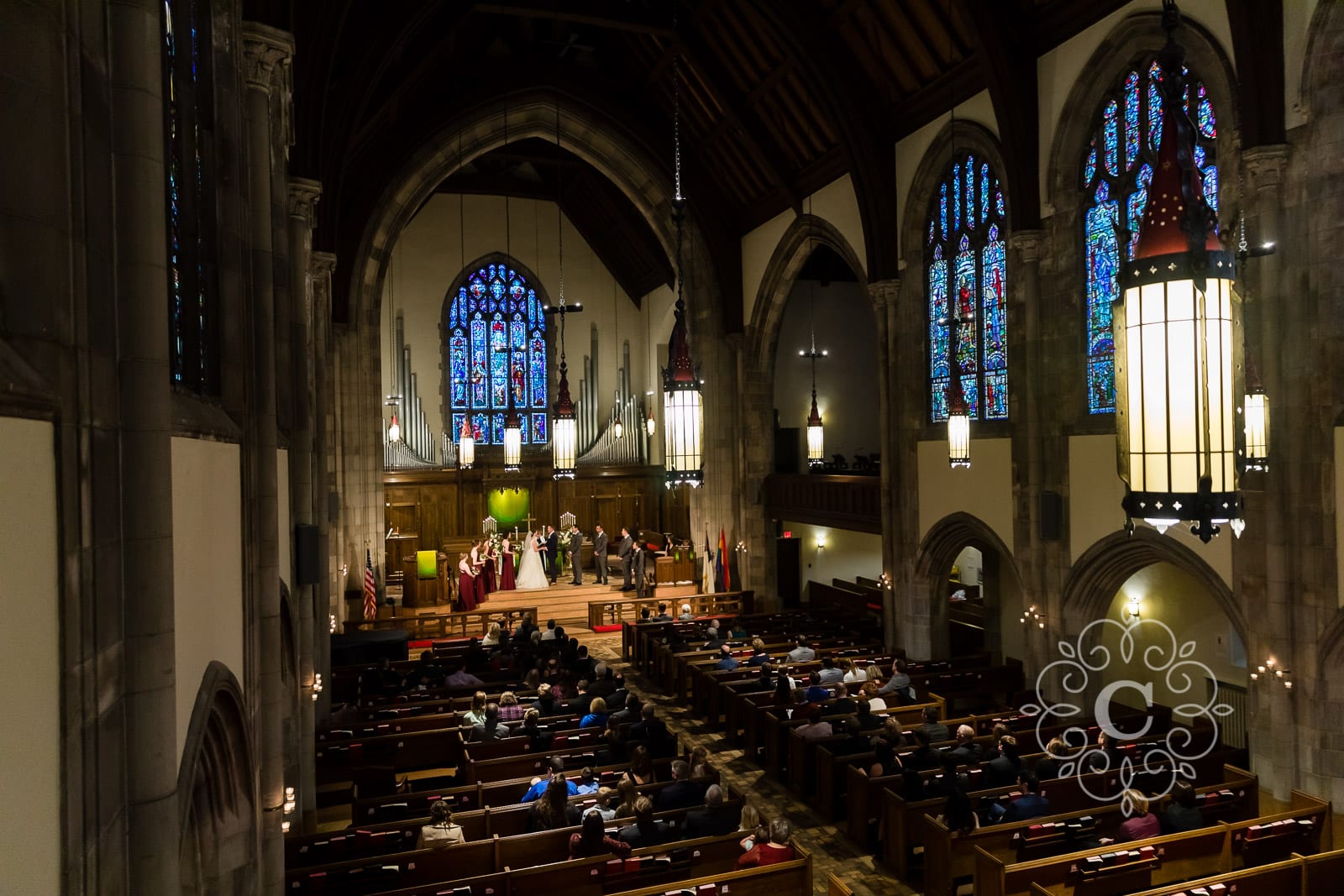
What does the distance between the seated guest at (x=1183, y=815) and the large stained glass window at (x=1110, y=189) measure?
16.7 ft

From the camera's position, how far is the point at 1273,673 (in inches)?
348

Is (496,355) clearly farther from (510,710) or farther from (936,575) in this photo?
(510,710)

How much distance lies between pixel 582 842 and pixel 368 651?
29.2 feet

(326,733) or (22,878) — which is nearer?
(22,878)

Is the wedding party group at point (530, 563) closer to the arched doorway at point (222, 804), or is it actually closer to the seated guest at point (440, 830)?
the seated guest at point (440, 830)

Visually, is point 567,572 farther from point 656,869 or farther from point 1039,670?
point 656,869

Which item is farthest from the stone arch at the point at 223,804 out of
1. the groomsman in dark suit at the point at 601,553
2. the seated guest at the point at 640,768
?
the groomsman in dark suit at the point at 601,553

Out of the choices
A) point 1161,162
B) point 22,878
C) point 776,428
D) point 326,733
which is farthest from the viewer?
point 776,428

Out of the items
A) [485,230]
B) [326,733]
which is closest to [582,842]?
[326,733]

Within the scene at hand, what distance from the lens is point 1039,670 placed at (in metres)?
12.3

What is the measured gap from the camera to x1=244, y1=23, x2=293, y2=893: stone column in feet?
19.4

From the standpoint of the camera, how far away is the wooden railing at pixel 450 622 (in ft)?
58.0

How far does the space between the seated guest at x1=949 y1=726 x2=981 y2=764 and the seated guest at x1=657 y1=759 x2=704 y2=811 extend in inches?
104

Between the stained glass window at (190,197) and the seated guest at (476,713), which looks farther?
the seated guest at (476,713)
